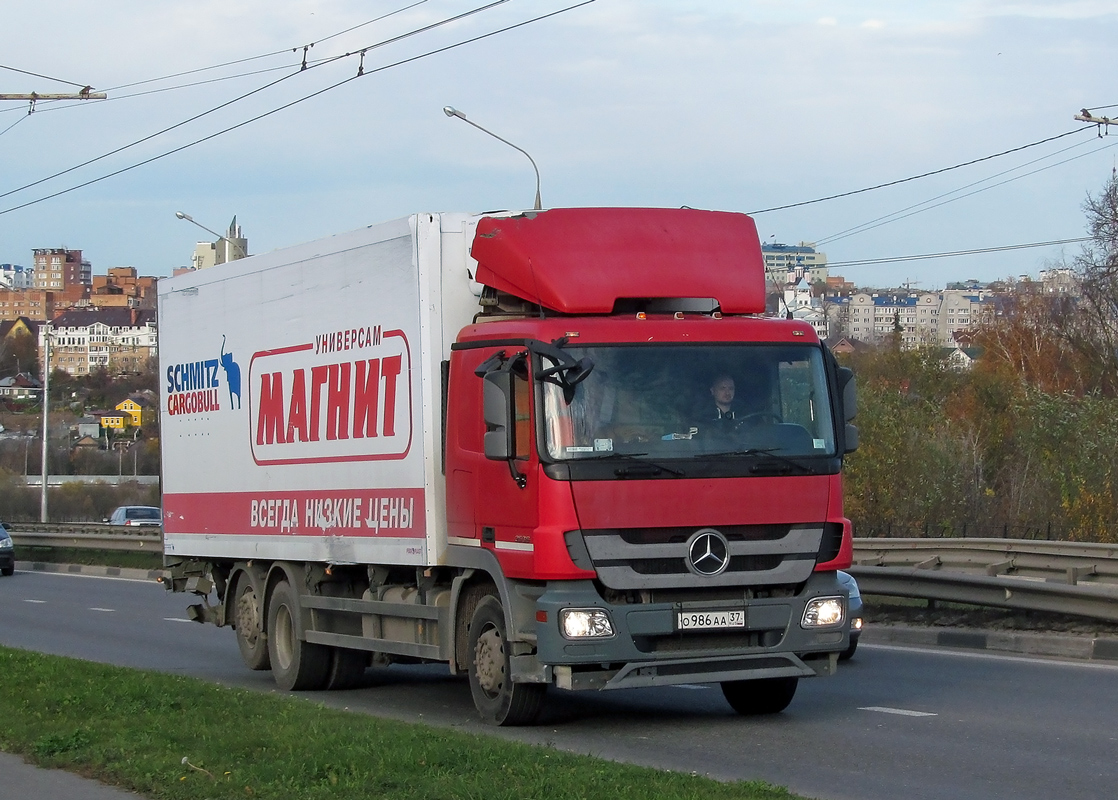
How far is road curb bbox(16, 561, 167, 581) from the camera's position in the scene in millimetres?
33625

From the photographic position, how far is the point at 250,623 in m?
13.8

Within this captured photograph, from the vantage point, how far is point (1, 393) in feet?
331

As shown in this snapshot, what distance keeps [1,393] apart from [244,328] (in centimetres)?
9376

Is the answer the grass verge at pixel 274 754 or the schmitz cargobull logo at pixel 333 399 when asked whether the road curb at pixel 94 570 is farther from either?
the grass verge at pixel 274 754

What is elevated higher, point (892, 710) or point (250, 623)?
point (250, 623)

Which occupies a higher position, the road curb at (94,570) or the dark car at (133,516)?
the dark car at (133,516)

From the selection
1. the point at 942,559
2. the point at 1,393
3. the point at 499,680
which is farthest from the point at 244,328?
the point at 1,393

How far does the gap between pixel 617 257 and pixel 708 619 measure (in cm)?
239

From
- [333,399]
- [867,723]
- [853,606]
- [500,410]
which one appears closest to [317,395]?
[333,399]

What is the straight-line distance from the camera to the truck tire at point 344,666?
12961 millimetres

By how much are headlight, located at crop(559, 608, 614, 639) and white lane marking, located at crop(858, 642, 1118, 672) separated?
5.72 meters

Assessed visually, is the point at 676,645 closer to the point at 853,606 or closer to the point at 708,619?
the point at 708,619

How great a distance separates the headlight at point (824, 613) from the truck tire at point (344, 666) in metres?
4.71

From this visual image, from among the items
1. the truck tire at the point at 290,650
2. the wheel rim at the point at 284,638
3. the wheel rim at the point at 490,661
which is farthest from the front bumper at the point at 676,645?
the wheel rim at the point at 284,638
